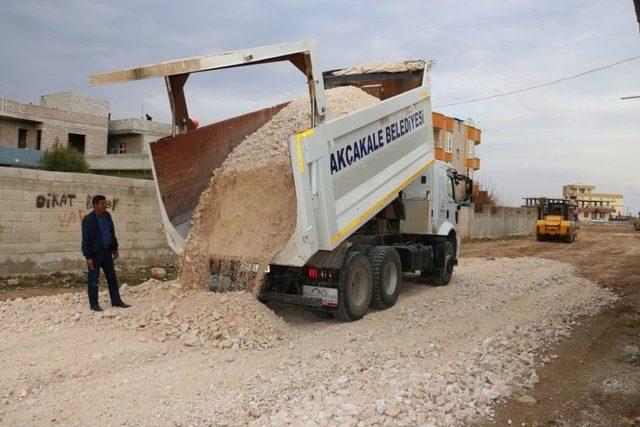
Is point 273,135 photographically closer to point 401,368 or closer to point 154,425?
point 401,368

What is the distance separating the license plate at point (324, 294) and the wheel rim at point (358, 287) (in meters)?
0.30

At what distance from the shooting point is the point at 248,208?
6770 millimetres

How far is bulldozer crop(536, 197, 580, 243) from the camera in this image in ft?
88.2

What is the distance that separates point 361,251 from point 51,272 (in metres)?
6.17

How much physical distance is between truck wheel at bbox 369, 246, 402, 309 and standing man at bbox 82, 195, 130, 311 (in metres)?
3.39

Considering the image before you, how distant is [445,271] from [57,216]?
24.3 feet

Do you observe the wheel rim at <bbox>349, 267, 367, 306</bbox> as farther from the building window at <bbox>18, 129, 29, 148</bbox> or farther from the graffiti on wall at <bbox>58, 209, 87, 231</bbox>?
the building window at <bbox>18, 129, 29, 148</bbox>

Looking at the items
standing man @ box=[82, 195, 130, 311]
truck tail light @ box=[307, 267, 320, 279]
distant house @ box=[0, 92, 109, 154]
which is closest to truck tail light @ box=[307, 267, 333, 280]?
truck tail light @ box=[307, 267, 320, 279]

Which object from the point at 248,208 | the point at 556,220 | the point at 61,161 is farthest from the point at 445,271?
the point at 61,161

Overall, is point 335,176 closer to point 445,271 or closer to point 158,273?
point 445,271

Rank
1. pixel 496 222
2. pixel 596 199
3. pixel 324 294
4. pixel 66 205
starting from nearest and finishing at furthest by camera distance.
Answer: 1. pixel 324 294
2. pixel 66 205
3. pixel 496 222
4. pixel 596 199

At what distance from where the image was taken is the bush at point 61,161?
85.5ft

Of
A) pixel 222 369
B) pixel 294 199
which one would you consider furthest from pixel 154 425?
pixel 294 199

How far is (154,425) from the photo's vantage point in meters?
3.67
